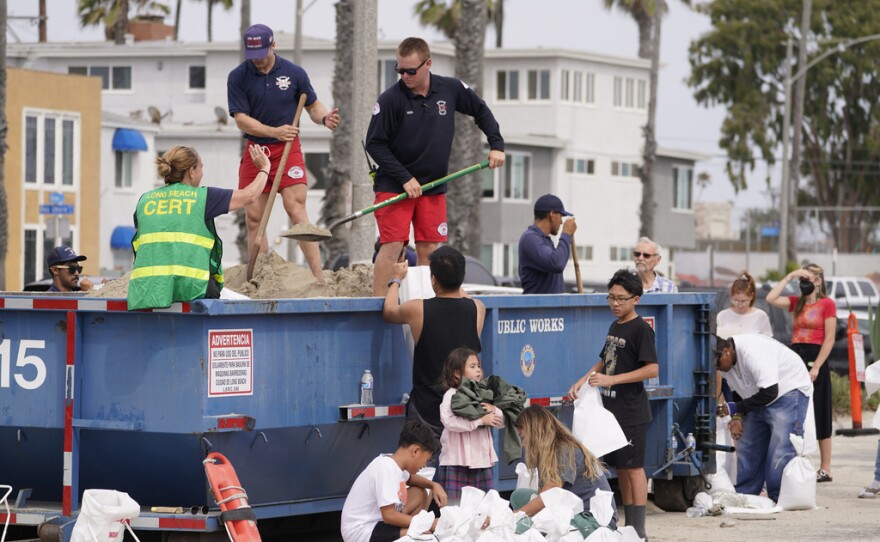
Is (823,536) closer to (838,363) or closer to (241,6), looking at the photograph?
(838,363)

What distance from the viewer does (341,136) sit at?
30125 millimetres

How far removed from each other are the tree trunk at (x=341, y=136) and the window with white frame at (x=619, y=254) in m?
31.0

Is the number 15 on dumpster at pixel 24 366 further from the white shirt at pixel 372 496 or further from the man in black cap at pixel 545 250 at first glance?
the man in black cap at pixel 545 250

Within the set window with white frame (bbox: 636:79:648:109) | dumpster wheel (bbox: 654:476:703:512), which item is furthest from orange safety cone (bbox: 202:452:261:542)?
window with white frame (bbox: 636:79:648:109)

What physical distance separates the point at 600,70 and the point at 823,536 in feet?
164

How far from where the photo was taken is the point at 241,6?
3862 centimetres

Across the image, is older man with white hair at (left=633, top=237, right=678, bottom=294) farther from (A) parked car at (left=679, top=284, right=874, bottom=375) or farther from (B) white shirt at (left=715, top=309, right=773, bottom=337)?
(A) parked car at (left=679, top=284, right=874, bottom=375)

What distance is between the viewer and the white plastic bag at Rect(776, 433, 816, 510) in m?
12.0

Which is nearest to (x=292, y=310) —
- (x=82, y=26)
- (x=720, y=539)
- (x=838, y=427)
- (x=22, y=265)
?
(x=720, y=539)

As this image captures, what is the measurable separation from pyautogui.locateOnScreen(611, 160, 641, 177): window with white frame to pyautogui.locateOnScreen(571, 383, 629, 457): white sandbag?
5064 cm

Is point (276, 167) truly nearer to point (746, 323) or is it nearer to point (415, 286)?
point (415, 286)

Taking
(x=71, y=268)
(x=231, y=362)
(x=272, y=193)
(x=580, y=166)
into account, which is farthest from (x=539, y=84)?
(x=231, y=362)

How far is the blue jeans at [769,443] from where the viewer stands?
12352 mm

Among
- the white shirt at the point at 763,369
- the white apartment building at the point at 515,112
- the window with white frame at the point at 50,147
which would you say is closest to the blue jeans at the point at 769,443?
Answer: the white shirt at the point at 763,369
